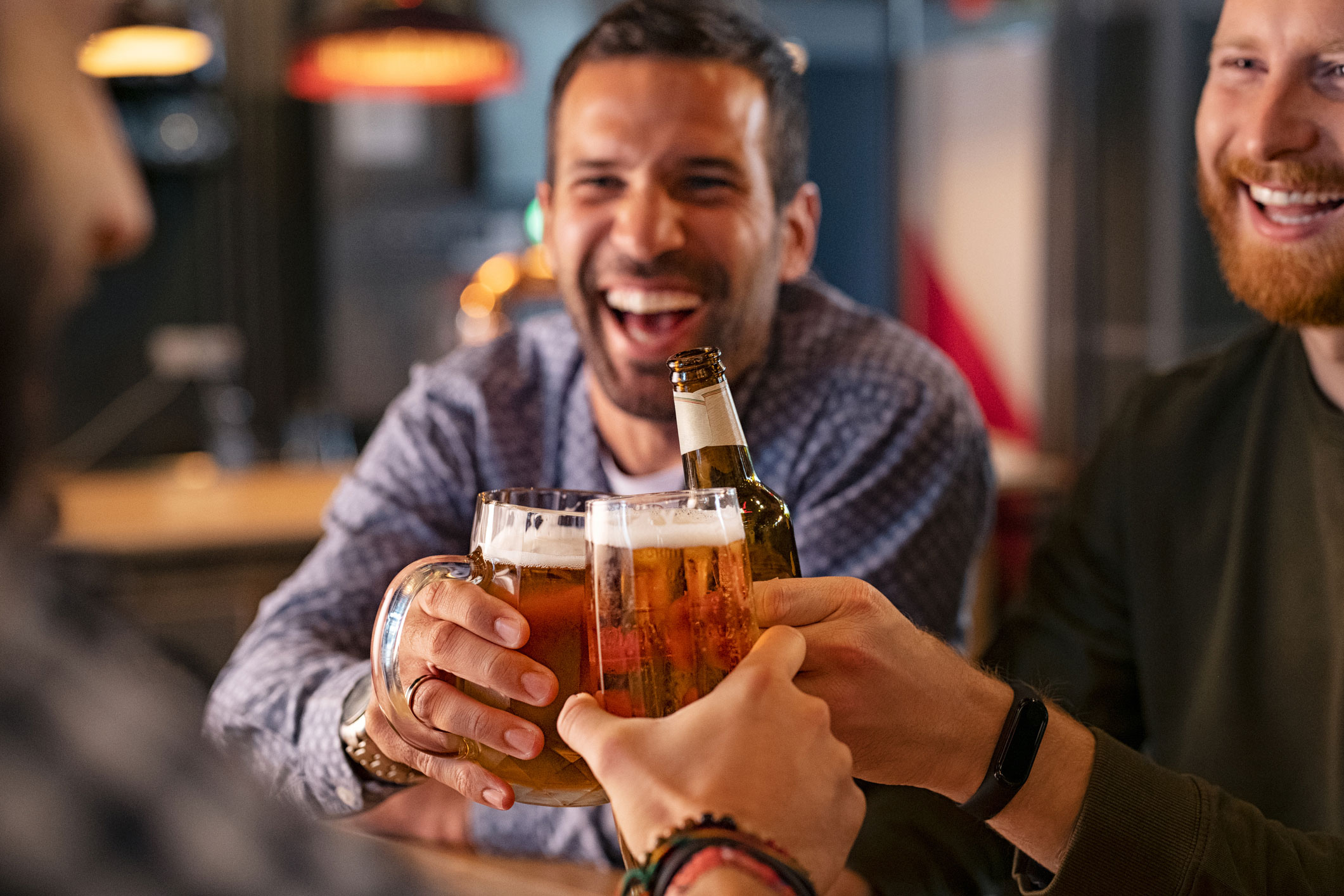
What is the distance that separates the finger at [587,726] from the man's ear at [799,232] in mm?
915

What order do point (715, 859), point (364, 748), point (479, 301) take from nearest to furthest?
1. point (715, 859)
2. point (364, 748)
3. point (479, 301)

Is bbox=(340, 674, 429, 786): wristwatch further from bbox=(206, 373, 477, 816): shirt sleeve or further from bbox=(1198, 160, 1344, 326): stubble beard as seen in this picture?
Answer: bbox=(1198, 160, 1344, 326): stubble beard

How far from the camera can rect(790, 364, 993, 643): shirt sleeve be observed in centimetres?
139

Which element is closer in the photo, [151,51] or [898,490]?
[898,490]

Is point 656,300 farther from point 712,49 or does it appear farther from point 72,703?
point 72,703

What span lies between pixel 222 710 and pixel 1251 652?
1054 mm

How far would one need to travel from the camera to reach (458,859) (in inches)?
49.4

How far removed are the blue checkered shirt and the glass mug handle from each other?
0.25m

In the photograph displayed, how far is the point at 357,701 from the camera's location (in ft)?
3.72

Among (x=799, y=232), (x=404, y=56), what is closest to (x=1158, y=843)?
(x=799, y=232)

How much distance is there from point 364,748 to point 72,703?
0.68 m

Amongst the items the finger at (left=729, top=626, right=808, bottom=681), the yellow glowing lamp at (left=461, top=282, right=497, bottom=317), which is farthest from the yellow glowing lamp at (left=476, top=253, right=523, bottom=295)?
the finger at (left=729, top=626, right=808, bottom=681)

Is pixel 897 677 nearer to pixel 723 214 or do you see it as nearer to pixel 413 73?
pixel 723 214

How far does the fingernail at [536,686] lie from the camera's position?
32.6 inches
